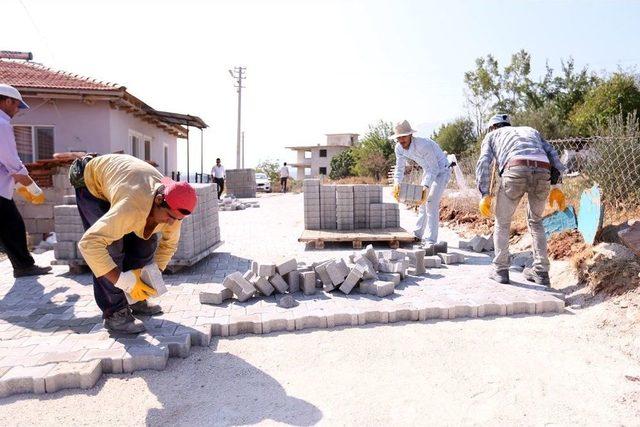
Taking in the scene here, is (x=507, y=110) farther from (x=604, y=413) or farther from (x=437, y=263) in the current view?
(x=604, y=413)

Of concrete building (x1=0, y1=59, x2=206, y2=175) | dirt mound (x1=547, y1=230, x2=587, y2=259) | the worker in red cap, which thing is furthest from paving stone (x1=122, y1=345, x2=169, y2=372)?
concrete building (x1=0, y1=59, x2=206, y2=175)

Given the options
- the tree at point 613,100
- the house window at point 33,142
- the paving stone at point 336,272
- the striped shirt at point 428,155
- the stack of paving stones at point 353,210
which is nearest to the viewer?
the paving stone at point 336,272

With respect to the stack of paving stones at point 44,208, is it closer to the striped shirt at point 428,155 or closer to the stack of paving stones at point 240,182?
the striped shirt at point 428,155

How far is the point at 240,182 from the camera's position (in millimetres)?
20109

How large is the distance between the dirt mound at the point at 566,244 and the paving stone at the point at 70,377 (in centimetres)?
461

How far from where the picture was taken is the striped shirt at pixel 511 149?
4.39 m

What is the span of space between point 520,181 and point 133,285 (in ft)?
11.2

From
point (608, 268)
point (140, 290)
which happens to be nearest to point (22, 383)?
point (140, 290)

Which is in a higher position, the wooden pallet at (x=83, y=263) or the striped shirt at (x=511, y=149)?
the striped shirt at (x=511, y=149)

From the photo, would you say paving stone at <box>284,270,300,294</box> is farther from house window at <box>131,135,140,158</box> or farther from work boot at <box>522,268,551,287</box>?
house window at <box>131,135,140,158</box>

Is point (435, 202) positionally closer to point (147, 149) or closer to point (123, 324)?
point (123, 324)

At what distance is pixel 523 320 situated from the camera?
149 inches

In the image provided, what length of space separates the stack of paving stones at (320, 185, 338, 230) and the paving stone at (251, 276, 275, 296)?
3326 millimetres

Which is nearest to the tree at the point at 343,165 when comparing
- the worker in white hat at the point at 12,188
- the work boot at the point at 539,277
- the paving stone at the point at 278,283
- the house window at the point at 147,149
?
the house window at the point at 147,149
